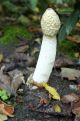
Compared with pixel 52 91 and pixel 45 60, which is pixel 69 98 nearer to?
pixel 52 91

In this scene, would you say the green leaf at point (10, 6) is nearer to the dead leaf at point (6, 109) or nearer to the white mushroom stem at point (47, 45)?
the white mushroom stem at point (47, 45)

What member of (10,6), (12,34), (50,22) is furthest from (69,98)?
(10,6)

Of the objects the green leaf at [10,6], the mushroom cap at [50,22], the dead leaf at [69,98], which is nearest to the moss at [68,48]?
the dead leaf at [69,98]

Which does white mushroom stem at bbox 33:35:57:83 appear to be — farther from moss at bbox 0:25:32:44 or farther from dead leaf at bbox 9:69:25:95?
moss at bbox 0:25:32:44

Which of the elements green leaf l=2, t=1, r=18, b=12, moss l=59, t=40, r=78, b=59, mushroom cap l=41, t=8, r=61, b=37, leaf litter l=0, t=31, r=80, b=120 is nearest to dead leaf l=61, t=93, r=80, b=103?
leaf litter l=0, t=31, r=80, b=120

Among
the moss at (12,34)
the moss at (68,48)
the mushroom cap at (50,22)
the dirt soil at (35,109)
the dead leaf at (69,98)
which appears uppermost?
the mushroom cap at (50,22)
